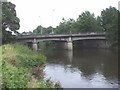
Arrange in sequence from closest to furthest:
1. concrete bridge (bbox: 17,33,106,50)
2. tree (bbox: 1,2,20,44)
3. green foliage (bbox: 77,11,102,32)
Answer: tree (bbox: 1,2,20,44), concrete bridge (bbox: 17,33,106,50), green foliage (bbox: 77,11,102,32)

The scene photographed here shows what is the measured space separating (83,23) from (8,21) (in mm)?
37459

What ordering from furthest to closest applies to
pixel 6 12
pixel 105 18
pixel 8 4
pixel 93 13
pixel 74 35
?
pixel 93 13
pixel 105 18
pixel 74 35
pixel 8 4
pixel 6 12

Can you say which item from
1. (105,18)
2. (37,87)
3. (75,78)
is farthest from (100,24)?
(37,87)

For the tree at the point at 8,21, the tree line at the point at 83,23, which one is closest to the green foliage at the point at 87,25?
the tree line at the point at 83,23

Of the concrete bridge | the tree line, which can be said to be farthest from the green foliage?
the concrete bridge

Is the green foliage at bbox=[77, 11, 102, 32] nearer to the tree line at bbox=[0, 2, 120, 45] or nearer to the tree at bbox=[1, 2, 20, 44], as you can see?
the tree line at bbox=[0, 2, 120, 45]

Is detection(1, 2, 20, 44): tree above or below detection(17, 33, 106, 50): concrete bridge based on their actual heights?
above

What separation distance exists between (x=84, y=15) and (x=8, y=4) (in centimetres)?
3953

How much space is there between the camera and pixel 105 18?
109125 mm

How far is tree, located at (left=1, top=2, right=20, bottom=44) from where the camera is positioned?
70675 mm

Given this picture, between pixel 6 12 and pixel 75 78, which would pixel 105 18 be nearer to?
pixel 6 12

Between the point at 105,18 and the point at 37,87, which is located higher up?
the point at 105,18

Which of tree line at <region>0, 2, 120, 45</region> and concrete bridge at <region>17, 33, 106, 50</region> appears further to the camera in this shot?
concrete bridge at <region>17, 33, 106, 50</region>

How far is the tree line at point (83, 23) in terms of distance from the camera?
7138cm
